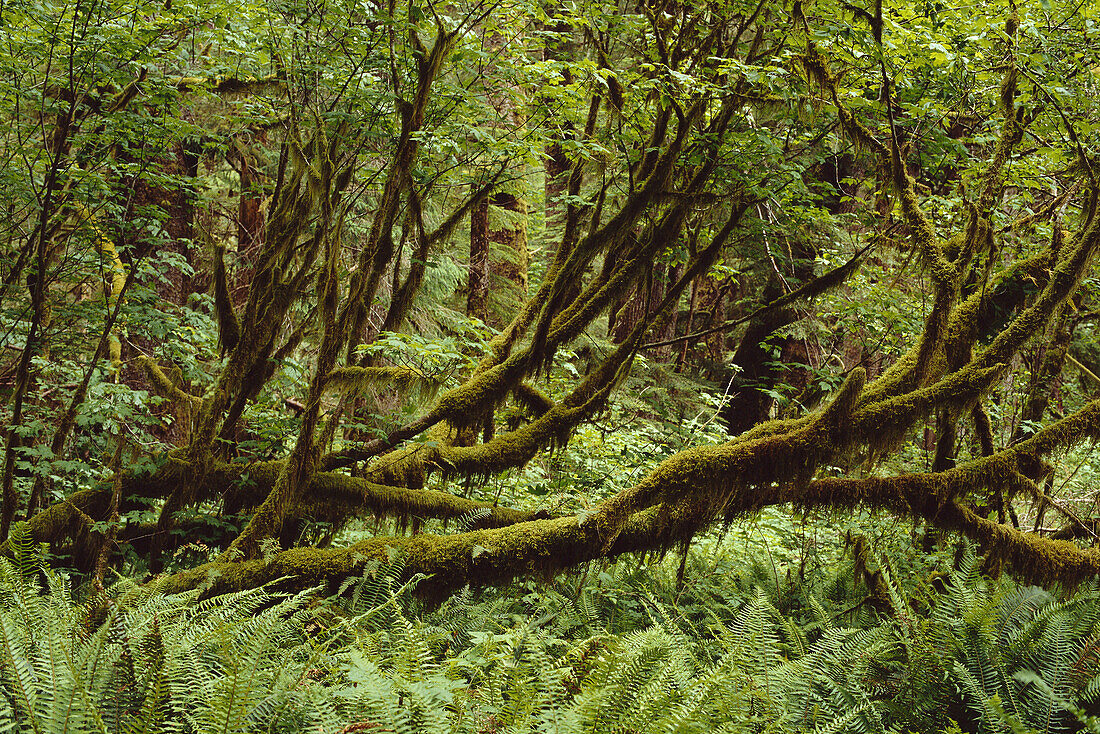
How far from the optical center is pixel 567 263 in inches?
229

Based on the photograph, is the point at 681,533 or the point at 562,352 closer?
the point at 681,533

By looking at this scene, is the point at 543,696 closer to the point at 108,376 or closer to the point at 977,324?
the point at 977,324

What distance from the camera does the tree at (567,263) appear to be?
15.8ft

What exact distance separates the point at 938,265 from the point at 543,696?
14.3 feet

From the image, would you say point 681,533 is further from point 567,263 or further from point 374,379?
point 374,379

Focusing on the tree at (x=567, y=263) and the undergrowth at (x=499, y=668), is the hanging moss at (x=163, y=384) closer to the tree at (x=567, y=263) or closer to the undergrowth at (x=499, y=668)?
the tree at (x=567, y=263)

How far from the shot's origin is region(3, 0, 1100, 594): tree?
15.8 feet

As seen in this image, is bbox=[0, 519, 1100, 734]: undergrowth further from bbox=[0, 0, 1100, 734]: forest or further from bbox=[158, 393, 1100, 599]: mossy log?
bbox=[158, 393, 1100, 599]: mossy log

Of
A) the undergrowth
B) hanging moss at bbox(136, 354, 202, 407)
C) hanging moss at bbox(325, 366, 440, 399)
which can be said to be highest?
hanging moss at bbox(325, 366, 440, 399)

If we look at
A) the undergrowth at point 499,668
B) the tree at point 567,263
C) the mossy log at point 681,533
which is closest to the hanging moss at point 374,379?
the tree at point 567,263

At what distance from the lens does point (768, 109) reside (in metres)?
5.53

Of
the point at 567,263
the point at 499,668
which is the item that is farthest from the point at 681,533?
the point at 499,668

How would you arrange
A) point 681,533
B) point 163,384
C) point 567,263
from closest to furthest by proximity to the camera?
1. point 681,533
2. point 163,384
3. point 567,263

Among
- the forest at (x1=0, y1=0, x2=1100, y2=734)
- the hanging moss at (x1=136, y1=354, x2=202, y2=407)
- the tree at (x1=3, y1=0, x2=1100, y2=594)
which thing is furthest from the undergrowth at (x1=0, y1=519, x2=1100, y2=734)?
the hanging moss at (x1=136, y1=354, x2=202, y2=407)
